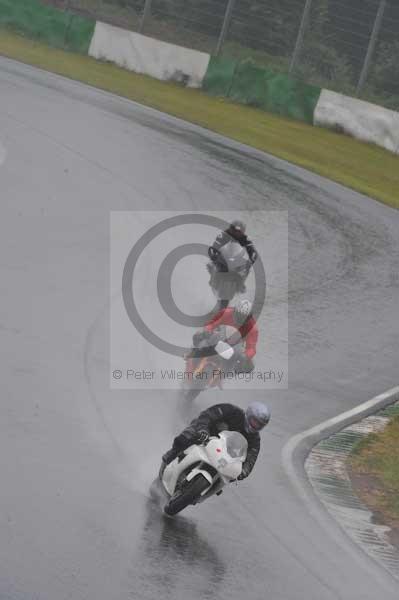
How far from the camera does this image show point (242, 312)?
503 inches

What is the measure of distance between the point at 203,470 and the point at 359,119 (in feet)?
86.8

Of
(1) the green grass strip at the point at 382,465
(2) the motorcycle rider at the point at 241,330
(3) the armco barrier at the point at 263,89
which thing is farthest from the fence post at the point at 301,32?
(2) the motorcycle rider at the point at 241,330

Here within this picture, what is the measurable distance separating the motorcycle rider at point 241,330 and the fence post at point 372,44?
24900 mm

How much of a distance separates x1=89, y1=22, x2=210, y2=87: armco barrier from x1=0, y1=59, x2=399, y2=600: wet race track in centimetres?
817

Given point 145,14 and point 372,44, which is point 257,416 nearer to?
point 372,44

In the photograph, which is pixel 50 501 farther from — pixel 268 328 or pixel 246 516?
pixel 268 328

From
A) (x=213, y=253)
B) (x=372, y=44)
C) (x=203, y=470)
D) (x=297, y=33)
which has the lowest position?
(x=203, y=470)

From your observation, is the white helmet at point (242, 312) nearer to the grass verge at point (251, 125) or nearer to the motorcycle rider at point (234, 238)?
the motorcycle rider at point (234, 238)

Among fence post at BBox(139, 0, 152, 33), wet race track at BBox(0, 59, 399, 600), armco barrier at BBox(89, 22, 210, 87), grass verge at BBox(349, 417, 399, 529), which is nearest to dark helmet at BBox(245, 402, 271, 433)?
wet race track at BBox(0, 59, 399, 600)

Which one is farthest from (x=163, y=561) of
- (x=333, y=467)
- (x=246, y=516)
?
(x=333, y=467)

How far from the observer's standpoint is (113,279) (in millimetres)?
16812

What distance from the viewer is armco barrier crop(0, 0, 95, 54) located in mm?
38219

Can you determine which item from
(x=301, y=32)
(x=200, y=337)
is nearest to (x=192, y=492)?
(x=200, y=337)

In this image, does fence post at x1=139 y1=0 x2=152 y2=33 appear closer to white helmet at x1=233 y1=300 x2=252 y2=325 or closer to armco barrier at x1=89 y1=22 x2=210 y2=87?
armco barrier at x1=89 y1=22 x2=210 y2=87
